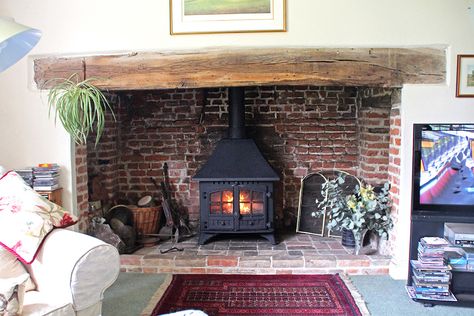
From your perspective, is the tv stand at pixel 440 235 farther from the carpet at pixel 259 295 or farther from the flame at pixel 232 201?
the flame at pixel 232 201

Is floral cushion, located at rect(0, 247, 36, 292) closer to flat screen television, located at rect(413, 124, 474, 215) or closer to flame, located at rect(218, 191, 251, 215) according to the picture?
flame, located at rect(218, 191, 251, 215)

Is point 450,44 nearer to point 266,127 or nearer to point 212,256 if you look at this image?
point 266,127

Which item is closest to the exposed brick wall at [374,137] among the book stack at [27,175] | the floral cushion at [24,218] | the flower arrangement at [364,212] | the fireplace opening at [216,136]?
the fireplace opening at [216,136]

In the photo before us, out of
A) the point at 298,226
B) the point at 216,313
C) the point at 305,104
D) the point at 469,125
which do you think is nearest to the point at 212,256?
the point at 216,313

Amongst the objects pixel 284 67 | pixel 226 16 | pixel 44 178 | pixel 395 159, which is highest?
pixel 226 16

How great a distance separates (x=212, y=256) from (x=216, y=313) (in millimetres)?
744

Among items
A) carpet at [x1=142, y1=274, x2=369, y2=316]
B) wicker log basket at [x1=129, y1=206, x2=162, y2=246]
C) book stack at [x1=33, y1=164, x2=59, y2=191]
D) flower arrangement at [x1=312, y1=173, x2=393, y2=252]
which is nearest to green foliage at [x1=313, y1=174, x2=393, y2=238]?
flower arrangement at [x1=312, y1=173, x2=393, y2=252]

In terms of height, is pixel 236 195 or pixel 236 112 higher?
pixel 236 112

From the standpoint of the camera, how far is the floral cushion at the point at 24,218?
81.2 inches

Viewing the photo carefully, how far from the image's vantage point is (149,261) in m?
3.24

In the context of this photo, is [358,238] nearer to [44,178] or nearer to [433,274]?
[433,274]

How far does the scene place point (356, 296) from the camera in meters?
2.77

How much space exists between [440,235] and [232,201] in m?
1.68

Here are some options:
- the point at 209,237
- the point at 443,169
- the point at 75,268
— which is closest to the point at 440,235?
the point at 443,169
